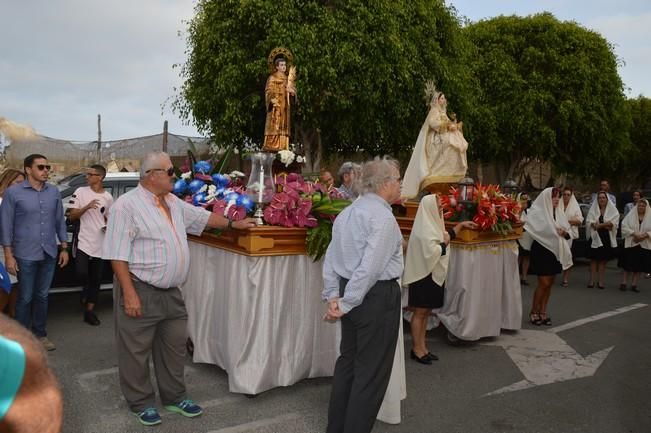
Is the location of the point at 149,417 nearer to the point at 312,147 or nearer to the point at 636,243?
the point at 636,243

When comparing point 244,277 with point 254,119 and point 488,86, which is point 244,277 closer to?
point 254,119

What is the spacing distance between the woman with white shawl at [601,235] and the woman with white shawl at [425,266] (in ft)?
19.5

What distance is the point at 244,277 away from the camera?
4.34 metres

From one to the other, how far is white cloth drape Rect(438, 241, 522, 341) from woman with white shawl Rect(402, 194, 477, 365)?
674 mm

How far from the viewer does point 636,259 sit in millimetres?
9852

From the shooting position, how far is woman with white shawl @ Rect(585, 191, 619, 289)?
10164 mm

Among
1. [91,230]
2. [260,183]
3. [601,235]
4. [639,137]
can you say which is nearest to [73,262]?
Answer: [91,230]

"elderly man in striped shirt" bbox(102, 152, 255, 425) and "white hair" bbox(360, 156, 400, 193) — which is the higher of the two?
"white hair" bbox(360, 156, 400, 193)

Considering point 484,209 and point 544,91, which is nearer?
point 484,209

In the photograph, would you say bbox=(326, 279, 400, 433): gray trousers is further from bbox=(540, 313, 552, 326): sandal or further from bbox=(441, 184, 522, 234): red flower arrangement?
bbox=(540, 313, 552, 326): sandal

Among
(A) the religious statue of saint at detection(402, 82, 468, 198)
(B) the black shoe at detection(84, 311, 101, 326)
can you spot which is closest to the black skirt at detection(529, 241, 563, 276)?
(A) the religious statue of saint at detection(402, 82, 468, 198)

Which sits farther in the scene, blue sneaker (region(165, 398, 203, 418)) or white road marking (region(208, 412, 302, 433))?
blue sneaker (region(165, 398, 203, 418))

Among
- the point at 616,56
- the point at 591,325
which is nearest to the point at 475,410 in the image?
the point at 591,325

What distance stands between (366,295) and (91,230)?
426 cm
